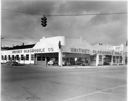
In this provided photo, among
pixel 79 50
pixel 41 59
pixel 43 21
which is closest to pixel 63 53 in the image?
pixel 79 50

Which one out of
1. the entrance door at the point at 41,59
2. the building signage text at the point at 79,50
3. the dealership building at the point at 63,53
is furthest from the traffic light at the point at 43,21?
the entrance door at the point at 41,59

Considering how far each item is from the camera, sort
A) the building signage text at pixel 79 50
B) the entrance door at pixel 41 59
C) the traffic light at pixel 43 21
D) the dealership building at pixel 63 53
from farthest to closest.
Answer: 1. the entrance door at pixel 41 59
2. the building signage text at pixel 79 50
3. the dealership building at pixel 63 53
4. the traffic light at pixel 43 21

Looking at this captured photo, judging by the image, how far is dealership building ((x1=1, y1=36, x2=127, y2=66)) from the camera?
1710 inches

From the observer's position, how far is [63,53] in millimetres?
43375

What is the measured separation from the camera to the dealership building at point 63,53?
1710 inches

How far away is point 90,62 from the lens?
5322cm

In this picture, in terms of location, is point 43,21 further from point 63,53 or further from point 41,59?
point 41,59

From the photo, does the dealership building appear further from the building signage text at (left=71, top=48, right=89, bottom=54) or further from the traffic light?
the traffic light

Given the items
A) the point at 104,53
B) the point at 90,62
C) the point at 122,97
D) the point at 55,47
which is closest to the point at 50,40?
the point at 55,47

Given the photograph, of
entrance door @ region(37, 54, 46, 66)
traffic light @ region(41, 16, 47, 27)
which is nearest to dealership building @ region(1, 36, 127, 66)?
entrance door @ region(37, 54, 46, 66)

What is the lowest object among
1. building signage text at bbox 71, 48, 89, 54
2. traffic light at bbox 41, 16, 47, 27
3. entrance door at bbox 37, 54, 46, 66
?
entrance door at bbox 37, 54, 46, 66

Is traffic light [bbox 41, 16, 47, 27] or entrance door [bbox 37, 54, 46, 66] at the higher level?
traffic light [bbox 41, 16, 47, 27]

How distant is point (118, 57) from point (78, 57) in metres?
20.2

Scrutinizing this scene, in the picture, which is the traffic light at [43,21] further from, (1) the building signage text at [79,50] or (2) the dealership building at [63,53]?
(1) the building signage text at [79,50]
